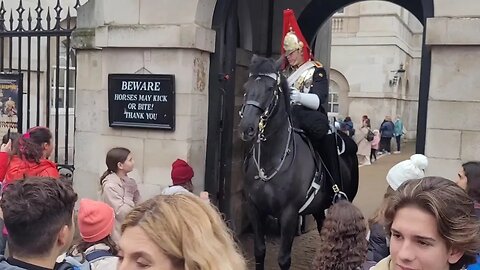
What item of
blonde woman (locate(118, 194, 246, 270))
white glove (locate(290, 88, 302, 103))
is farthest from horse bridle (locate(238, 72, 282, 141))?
blonde woman (locate(118, 194, 246, 270))

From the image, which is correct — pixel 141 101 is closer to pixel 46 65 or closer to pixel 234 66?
pixel 234 66

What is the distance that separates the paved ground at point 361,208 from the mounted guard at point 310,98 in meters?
1.49

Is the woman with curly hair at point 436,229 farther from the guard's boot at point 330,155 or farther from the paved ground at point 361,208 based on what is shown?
the paved ground at point 361,208

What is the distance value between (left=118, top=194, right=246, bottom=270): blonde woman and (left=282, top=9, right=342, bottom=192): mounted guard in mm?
3888

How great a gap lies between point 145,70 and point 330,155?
7.15 feet

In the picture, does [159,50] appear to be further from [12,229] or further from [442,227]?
[442,227]

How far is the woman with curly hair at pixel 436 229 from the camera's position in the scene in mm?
1969

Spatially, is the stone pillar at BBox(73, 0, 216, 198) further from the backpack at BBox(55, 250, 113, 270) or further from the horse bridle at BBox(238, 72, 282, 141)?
the backpack at BBox(55, 250, 113, 270)

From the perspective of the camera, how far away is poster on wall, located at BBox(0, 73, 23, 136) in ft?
23.5

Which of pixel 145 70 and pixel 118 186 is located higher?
pixel 145 70

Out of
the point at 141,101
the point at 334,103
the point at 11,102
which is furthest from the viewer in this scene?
the point at 334,103

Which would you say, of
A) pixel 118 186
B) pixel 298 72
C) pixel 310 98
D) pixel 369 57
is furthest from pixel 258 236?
pixel 369 57

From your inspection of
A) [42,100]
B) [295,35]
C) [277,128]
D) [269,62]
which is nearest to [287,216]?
[277,128]

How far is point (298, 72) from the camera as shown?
579cm
